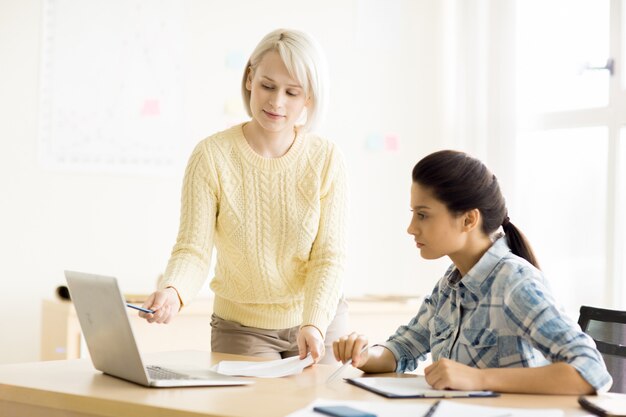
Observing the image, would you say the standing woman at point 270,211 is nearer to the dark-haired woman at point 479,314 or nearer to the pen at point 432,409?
the dark-haired woman at point 479,314

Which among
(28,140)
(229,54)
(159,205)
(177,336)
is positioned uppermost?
(229,54)

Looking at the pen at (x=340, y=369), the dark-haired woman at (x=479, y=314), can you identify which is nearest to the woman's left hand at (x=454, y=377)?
the dark-haired woman at (x=479, y=314)

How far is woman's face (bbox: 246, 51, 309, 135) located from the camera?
1.96 m

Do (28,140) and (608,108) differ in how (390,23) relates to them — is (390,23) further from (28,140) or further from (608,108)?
(28,140)

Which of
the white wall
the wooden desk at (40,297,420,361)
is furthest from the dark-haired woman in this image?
the white wall

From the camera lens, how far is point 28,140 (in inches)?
134

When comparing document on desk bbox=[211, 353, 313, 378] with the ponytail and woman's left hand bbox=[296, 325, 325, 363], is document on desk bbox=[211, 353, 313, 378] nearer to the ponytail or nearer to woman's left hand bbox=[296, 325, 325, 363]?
woman's left hand bbox=[296, 325, 325, 363]

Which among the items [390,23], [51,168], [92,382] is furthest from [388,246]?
[92,382]

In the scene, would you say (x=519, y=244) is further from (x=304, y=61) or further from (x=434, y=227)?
(x=304, y=61)

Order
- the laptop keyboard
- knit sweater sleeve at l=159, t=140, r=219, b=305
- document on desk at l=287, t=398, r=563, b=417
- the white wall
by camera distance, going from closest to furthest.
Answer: document on desk at l=287, t=398, r=563, b=417
the laptop keyboard
knit sweater sleeve at l=159, t=140, r=219, b=305
the white wall

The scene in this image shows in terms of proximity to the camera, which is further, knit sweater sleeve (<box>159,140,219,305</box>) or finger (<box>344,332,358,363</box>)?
knit sweater sleeve (<box>159,140,219,305</box>)

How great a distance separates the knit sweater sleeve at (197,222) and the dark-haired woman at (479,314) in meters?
0.39

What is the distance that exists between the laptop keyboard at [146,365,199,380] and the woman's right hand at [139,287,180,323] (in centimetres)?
9

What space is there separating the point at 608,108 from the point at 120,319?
2.22 meters
